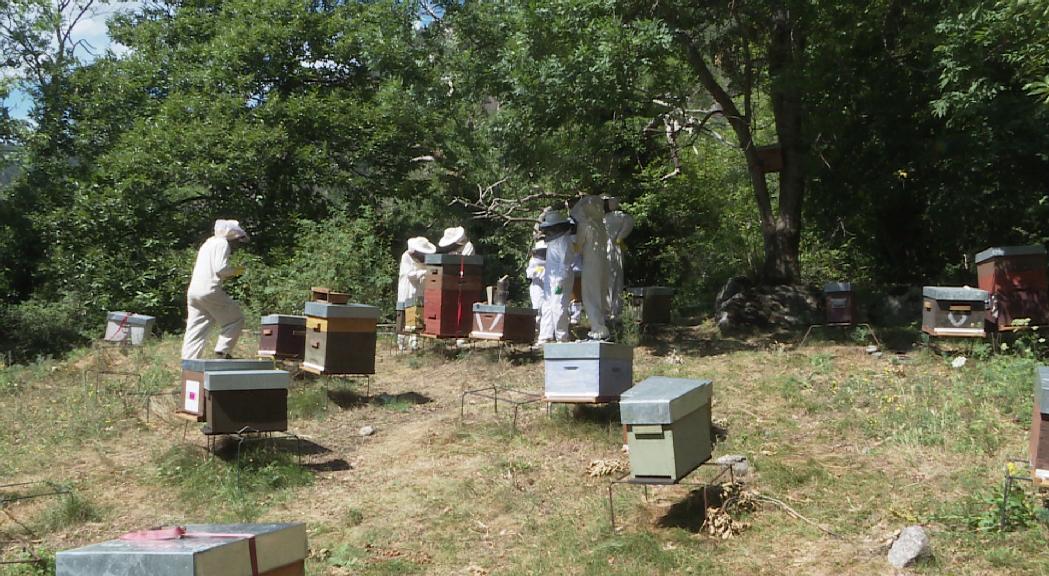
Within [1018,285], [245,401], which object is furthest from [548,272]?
[1018,285]

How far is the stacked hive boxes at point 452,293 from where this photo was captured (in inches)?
475

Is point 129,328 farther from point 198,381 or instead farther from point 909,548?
point 909,548

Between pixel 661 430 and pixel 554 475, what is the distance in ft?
6.08

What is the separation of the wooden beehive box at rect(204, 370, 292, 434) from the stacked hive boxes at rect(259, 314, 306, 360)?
306cm

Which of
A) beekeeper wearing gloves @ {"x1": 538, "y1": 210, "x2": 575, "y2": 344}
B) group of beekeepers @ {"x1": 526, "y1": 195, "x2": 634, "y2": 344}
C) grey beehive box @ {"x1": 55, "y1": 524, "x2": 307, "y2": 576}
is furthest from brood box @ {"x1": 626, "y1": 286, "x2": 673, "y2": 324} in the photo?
grey beehive box @ {"x1": 55, "y1": 524, "x2": 307, "y2": 576}

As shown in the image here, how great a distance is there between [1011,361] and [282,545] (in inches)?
333

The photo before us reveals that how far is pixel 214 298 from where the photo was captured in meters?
9.85

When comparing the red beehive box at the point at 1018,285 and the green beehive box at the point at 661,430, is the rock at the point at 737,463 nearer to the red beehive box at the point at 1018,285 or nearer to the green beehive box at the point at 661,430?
the green beehive box at the point at 661,430

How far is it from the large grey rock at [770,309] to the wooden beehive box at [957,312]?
334cm

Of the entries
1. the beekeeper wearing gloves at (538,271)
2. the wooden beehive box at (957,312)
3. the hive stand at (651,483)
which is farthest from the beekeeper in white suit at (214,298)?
the wooden beehive box at (957,312)

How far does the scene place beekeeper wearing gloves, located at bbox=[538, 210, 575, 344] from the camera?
11.6m

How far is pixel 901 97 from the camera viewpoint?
14.2 m

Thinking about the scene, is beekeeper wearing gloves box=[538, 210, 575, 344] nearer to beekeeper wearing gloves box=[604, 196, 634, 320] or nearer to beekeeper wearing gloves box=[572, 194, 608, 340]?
beekeeper wearing gloves box=[572, 194, 608, 340]

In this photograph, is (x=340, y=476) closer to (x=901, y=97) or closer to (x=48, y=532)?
(x=48, y=532)
